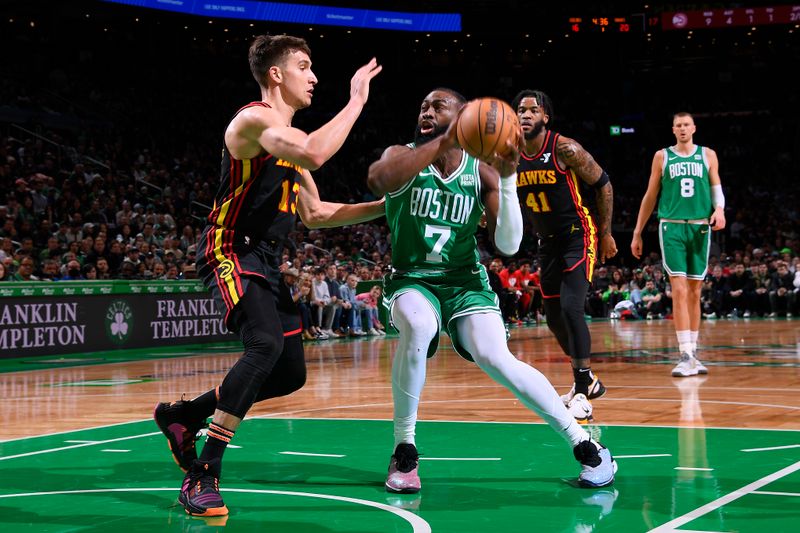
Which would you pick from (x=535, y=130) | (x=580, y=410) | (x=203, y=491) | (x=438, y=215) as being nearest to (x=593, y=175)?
(x=535, y=130)

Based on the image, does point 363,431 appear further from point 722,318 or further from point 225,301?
point 722,318

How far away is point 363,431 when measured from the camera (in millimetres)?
6586

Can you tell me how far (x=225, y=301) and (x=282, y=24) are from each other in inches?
1153

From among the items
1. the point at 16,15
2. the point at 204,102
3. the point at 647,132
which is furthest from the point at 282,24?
the point at 647,132

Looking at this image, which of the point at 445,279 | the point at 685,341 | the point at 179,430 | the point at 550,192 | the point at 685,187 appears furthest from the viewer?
the point at 685,187

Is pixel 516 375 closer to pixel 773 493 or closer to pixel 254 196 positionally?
pixel 773 493

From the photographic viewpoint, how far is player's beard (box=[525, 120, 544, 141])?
7.10m

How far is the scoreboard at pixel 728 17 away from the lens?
3519 cm

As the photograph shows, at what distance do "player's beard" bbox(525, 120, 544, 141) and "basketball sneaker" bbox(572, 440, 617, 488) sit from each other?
308 centimetres

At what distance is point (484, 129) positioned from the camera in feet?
13.8

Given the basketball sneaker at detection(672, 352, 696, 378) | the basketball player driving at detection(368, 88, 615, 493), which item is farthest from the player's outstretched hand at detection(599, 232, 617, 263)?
the basketball player driving at detection(368, 88, 615, 493)

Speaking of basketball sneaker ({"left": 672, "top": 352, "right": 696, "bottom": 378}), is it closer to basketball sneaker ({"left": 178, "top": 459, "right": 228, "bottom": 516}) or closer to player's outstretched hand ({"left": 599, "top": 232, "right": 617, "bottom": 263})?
player's outstretched hand ({"left": 599, "top": 232, "right": 617, "bottom": 263})

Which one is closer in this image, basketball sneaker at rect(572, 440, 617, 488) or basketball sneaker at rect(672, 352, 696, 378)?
basketball sneaker at rect(572, 440, 617, 488)

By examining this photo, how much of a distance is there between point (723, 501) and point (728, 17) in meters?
35.1
